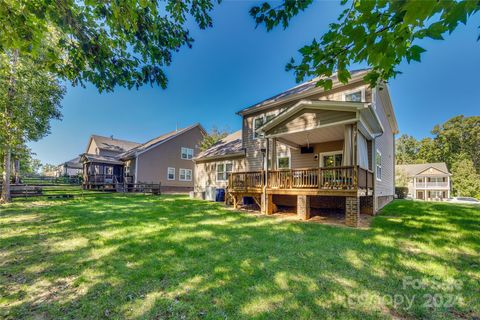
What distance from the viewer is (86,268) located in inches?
150

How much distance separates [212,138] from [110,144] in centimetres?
1704

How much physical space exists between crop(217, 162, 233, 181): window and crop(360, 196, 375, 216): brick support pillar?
8406mm

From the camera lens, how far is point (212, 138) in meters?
27.7

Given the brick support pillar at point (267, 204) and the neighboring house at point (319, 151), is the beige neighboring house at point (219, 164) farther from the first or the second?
the brick support pillar at point (267, 204)

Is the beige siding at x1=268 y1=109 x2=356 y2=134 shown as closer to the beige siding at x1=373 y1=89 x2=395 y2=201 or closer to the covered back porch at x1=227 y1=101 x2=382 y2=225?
the covered back porch at x1=227 y1=101 x2=382 y2=225

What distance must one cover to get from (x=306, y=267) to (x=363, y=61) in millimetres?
3471

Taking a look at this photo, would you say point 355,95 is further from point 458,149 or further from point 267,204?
point 458,149

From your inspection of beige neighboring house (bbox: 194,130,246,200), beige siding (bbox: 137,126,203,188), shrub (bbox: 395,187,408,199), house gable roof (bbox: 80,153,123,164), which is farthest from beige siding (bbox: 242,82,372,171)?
house gable roof (bbox: 80,153,123,164)

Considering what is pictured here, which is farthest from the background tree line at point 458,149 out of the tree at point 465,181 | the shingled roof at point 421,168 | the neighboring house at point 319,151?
the neighboring house at point 319,151

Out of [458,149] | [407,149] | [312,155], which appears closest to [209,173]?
[312,155]

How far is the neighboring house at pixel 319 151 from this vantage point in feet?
24.8

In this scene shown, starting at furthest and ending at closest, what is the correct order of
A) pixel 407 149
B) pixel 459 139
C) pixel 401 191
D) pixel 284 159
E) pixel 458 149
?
pixel 407 149, pixel 458 149, pixel 459 139, pixel 401 191, pixel 284 159

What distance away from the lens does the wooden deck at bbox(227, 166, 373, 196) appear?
23.9 feet

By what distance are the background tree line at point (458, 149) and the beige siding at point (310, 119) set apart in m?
44.9
